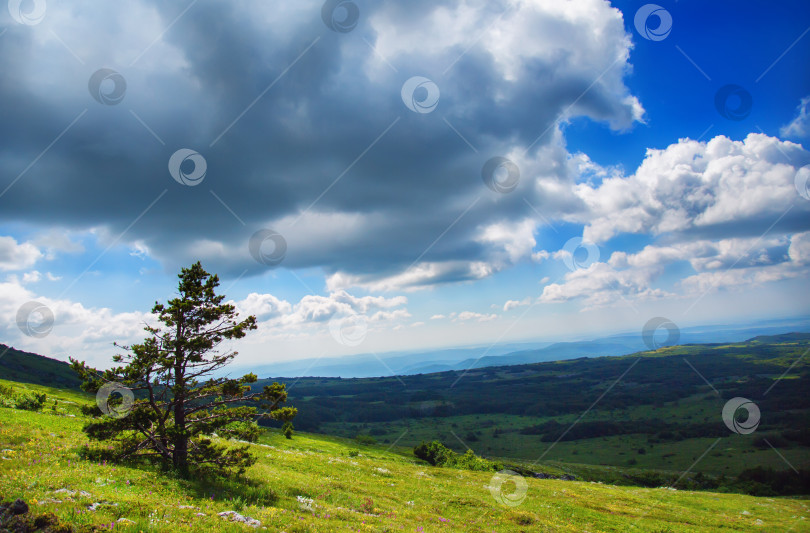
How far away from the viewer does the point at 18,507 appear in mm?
8961

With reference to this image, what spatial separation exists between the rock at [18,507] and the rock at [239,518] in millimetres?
4922

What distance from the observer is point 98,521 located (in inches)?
370

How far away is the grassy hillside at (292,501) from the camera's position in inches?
423

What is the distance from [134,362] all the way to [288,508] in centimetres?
878

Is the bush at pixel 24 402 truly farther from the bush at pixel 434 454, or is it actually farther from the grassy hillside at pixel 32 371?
the grassy hillside at pixel 32 371

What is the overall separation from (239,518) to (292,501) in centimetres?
519
